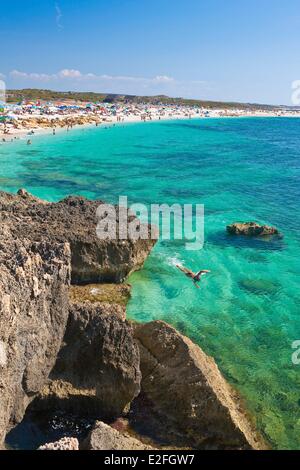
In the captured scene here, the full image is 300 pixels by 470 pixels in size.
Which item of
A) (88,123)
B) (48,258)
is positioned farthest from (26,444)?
(88,123)

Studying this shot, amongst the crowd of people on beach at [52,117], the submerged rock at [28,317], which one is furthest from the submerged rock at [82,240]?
the crowd of people on beach at [52,117]

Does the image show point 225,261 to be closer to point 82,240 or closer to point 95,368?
point 82,240

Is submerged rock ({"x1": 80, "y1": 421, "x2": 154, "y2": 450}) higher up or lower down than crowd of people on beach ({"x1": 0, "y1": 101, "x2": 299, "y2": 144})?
lower down

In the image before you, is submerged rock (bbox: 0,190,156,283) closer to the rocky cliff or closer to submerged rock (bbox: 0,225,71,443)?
the rocky cliff

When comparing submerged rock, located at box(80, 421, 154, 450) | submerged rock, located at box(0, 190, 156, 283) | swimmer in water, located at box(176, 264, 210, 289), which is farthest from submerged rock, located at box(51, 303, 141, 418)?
swimmer in water, located at box(176, 264, 210, 289)

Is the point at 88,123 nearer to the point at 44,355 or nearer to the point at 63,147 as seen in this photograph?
the point at 63,147
